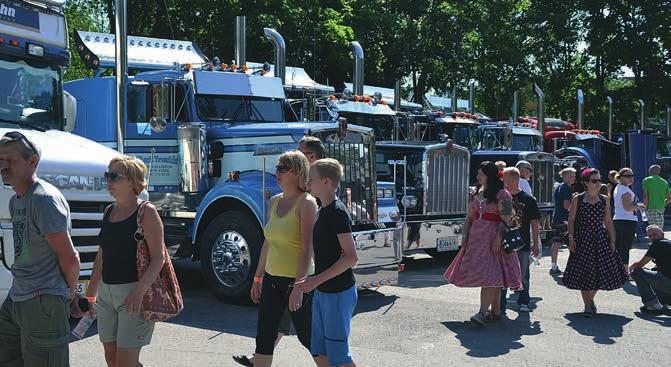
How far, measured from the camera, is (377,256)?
30.7 ft

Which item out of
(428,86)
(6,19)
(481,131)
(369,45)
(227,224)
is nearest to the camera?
(6,19)

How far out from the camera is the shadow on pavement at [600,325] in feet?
25.7

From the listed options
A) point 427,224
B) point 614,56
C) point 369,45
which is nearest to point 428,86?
point 369,45

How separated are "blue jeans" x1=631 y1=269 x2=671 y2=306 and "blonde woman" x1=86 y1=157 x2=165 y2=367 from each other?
652cm

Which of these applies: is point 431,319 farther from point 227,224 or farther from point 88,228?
point 88,228

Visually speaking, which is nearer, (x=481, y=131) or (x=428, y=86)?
(x=481, y=131)

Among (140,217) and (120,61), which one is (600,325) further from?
(120,61)

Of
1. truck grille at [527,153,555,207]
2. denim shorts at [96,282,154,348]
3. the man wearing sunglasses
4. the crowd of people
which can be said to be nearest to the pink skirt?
the crowd of people

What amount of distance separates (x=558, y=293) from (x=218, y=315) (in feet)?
15.1

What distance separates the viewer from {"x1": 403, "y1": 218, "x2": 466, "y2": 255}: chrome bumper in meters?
12.0

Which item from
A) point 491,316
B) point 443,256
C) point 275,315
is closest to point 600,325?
point 491,316

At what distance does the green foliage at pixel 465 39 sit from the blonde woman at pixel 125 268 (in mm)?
20357

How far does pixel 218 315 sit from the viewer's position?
8.57 metres

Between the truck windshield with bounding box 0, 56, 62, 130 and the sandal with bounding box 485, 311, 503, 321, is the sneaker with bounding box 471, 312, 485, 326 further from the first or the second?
the truck windshield with bounding box 0, 56, 62, 130
